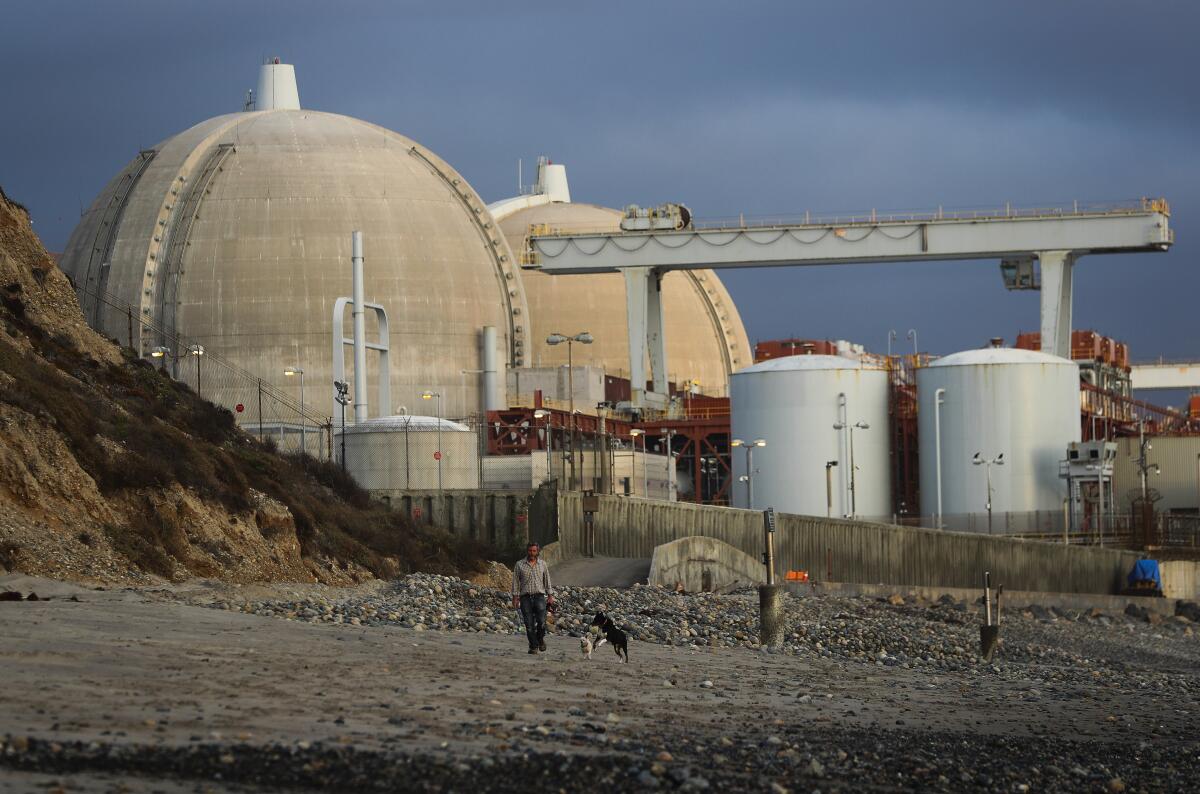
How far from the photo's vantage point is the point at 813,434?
73062 millimetres

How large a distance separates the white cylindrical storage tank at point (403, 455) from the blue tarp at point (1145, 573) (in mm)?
21327

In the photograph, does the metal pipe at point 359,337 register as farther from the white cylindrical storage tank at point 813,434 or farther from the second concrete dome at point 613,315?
the second concrete dome at point 613,315

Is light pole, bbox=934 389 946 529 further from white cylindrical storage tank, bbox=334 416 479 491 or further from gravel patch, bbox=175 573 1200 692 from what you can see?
gravel patch, bbox=175 573 1200 692

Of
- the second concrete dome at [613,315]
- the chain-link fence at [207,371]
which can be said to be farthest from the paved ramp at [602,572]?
the second concrete dome at [613,315]

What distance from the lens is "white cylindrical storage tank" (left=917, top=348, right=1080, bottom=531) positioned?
71.6 m

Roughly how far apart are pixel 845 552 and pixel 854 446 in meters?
20.5

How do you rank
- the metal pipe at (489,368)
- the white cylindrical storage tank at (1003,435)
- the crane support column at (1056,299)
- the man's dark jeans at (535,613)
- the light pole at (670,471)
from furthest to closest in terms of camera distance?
the metal pipe at (489,368), the crane support column at (1056,299), the white cylindrical storage tank at (1003,435), the light pole at (670,471), the man's dark jeans at (535,613)

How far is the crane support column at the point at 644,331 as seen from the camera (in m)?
80.2

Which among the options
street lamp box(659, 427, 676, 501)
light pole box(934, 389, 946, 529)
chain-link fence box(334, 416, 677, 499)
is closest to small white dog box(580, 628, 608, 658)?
chain-link fence box(334, 416, 677, 499)

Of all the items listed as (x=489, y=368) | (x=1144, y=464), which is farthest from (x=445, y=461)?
(x=1144, y=464)

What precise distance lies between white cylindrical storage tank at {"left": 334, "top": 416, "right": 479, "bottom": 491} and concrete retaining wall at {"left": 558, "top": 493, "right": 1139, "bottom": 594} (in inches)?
469

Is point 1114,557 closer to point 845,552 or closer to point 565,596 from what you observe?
point 845,552

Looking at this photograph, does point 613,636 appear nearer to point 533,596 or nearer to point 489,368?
point 533,596

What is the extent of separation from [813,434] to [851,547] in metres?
19.5
